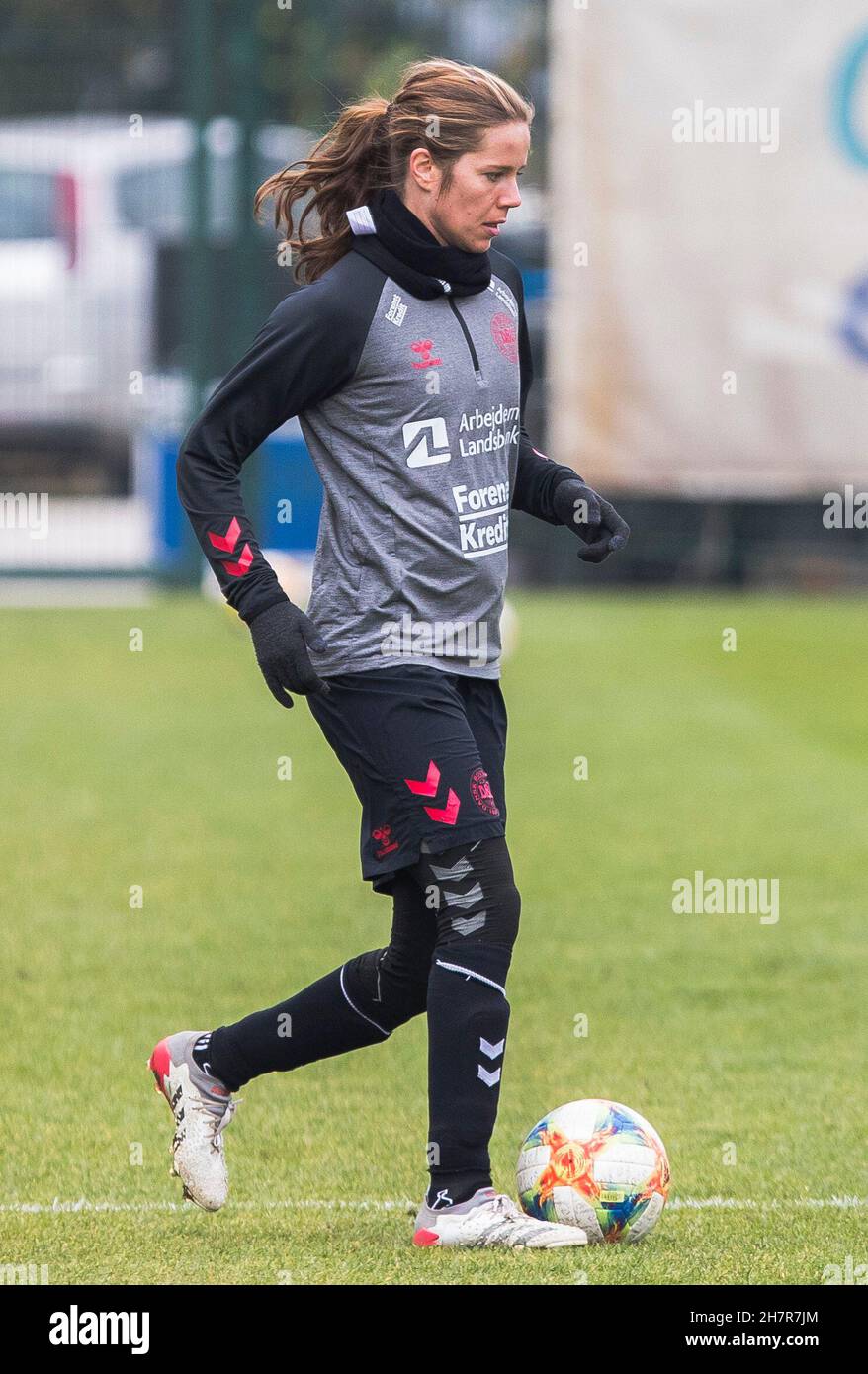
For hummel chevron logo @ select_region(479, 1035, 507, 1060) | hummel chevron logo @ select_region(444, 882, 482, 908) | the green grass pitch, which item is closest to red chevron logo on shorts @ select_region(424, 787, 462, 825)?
hummel chevron logo @ select_region(444, 882, 482, 908)

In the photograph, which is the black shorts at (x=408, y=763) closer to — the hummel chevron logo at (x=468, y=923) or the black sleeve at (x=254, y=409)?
the hummel chevron logo at (x=468, y=923)

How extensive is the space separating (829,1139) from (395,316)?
1.98m

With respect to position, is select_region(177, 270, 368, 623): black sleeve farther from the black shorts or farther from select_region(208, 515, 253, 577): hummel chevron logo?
the black shorts

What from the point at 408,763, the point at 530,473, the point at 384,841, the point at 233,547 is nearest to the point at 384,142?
the point at 530,473

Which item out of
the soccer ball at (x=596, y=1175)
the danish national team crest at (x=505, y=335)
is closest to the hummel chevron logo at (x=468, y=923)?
the soccer ball at (x=596, y=1175)

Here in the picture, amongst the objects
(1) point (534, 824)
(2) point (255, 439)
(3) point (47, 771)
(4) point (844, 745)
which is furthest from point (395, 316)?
(4) point (844, 745)

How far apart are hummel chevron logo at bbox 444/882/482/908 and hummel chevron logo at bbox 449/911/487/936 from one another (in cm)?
2

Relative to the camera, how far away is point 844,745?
10938mm

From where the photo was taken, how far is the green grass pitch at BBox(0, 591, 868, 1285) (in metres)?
4.04

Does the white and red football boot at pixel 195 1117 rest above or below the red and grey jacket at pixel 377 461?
below

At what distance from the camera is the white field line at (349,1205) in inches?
164

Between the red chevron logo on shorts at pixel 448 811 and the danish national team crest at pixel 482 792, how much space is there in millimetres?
38

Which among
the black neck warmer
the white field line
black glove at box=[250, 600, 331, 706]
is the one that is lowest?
the white field line

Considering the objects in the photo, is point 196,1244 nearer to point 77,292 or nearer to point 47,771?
point 47,771
